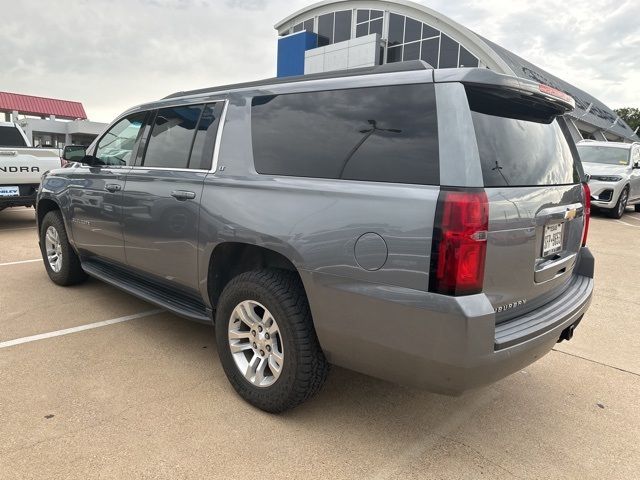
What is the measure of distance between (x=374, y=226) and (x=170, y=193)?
1679 millimetres

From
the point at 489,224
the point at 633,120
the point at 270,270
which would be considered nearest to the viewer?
the point at 489,224

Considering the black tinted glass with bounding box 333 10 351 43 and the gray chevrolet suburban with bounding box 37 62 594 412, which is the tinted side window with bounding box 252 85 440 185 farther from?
the black tinted glass with bounding box 333 10 351 43

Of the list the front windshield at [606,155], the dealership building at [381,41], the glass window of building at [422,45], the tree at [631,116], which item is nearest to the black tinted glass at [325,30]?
the dealership building at [381,41]

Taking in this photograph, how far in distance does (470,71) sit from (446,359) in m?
1.27

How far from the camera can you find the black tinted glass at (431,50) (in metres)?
32.7

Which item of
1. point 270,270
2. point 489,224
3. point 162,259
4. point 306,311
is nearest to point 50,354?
point 162,259

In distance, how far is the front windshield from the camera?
463 inches

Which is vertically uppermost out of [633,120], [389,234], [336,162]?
[633,120]

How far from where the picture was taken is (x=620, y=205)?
1131cm

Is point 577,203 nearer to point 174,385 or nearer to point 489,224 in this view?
point 489,224

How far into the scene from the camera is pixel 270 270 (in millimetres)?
2717

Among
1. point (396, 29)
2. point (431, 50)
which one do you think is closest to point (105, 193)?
point (431, 50)

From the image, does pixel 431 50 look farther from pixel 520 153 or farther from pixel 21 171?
pixel 520 153

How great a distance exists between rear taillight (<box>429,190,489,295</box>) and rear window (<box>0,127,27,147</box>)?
1004 cm
